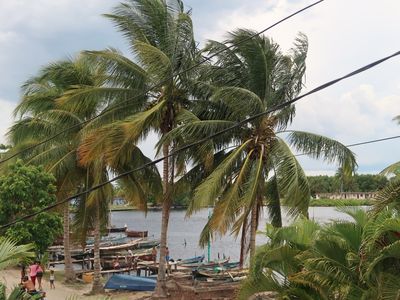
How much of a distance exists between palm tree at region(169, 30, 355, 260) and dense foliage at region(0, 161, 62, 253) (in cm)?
687

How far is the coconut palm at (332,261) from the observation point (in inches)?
311

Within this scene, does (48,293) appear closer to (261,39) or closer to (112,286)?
(112,286)

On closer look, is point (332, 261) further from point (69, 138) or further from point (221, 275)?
point (69, 138)

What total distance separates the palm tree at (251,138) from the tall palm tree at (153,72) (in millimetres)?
877

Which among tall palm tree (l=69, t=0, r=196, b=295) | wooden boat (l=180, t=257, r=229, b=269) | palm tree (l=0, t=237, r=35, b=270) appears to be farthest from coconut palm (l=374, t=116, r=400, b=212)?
wooden boat (l=180, t=257, r=229, b=269)

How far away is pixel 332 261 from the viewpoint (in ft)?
28.8

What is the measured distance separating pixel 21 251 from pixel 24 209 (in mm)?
14779

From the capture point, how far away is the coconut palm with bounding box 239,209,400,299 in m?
7.91

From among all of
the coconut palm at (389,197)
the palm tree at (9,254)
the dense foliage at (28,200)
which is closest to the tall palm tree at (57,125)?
the dense foliage at (28,200)

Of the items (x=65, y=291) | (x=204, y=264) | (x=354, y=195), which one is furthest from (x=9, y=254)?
(x=354, y=195)

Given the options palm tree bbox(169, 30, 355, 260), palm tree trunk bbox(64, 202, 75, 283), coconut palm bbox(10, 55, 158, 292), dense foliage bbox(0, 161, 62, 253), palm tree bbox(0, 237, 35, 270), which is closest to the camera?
palm tree bbox(0, 237, 35, 270)

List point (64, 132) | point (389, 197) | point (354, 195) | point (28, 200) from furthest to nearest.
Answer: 1. point (354, 195)
2. point (64, 132)
3. point (28, 200)
4. point (389, 197)

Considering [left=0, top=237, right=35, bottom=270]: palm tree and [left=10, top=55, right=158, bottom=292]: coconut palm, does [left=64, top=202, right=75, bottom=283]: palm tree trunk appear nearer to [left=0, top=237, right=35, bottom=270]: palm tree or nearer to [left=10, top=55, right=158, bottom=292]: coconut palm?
[left=10, top=55, right=158, bottom=292]: coconut palm

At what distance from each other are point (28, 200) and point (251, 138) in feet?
30.3
